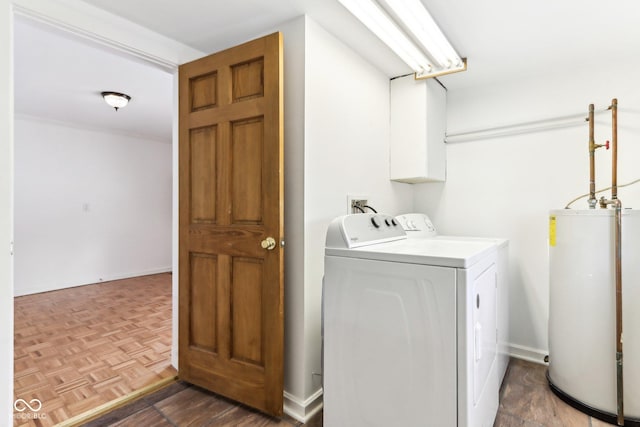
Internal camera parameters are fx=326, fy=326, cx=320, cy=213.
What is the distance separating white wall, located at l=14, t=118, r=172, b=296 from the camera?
171 inches

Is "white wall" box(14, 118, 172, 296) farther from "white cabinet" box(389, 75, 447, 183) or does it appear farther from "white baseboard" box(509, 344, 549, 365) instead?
"white baseboard" box(509, 344, 549, 365)

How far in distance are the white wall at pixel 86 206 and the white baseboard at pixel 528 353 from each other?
543 centimetres

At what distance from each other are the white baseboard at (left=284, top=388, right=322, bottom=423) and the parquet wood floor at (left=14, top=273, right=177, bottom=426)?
0.91 m

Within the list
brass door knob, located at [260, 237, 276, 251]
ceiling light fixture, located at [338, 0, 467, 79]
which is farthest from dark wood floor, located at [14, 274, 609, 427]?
ceiling light fixture, located at [338, 0, 467, 79]

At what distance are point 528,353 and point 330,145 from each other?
222 cm

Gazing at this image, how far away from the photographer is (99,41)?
1.77m

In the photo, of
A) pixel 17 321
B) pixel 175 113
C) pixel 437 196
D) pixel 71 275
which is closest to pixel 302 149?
pixel 175 113

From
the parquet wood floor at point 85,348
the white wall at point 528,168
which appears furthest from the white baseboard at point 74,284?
the white wall at point 528,168

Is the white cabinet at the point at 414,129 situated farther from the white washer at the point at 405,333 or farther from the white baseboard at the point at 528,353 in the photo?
the white baseboard at the point at 528,353

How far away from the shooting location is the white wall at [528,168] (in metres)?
2.26

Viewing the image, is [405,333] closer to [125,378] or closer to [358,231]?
[358,231]

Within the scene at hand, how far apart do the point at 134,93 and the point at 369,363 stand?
353 centimetres

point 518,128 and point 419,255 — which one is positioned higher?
point 518,128

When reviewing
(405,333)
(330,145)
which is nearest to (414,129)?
(330,145)
